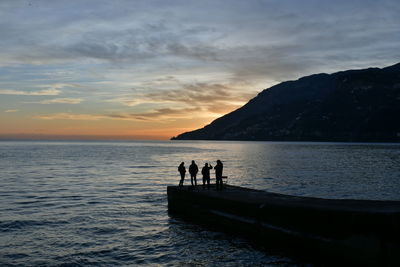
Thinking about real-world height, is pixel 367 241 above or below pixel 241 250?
above

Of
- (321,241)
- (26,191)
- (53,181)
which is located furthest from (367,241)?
(53,181)

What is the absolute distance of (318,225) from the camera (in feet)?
48.2

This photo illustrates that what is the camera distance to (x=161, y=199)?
30.3 meters

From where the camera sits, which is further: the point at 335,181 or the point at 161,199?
the point at 335,181

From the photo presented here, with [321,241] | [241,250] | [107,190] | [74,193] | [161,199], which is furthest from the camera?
[107,190]

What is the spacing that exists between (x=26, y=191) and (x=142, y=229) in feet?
62.3

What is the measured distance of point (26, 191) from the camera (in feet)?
109

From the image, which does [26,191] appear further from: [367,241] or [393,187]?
[393,187]

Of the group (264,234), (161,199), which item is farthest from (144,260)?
(161,199)

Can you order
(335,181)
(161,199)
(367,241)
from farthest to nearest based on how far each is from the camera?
(335,181) → (161,199) → (367,241)

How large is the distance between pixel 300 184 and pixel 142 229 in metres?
24.4

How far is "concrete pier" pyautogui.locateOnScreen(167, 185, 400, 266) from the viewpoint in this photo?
12297mm

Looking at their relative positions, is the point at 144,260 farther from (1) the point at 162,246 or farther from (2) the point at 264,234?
(2) the point at 264,234

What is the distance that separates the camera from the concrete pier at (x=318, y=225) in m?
12.3
